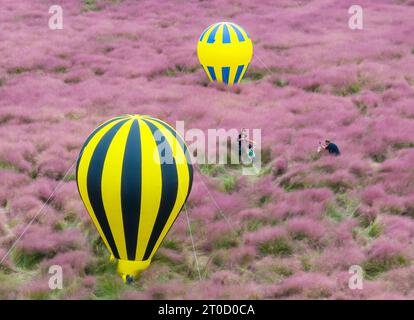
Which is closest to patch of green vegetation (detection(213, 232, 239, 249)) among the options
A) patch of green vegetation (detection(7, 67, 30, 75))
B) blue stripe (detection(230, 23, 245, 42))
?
blue stripe (detection(230, 23, 245, 42))

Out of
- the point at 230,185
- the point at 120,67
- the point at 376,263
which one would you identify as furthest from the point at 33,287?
the point at 120,67

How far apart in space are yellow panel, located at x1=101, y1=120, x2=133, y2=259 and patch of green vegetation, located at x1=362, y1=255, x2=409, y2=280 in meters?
3.94

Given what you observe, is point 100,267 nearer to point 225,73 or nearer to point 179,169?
point 179,169

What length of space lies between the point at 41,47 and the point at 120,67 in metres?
4.17

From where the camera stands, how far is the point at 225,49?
15.3 metres

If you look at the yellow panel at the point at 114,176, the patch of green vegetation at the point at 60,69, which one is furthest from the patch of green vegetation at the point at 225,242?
the patch of green vegetation at the point at 60,69

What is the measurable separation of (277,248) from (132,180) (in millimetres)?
3076

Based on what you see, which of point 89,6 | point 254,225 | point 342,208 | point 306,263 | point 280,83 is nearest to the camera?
point 306,263

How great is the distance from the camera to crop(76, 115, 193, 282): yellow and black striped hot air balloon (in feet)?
22.5

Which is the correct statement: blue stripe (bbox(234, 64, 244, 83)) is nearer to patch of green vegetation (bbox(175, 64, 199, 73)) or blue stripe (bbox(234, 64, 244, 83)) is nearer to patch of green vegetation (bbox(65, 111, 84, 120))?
patch of green vegetation (bbox(175, 64, 199, 73))

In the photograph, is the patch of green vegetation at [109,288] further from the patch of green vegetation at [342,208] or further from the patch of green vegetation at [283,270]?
the patch of green vegetation at [342,208]

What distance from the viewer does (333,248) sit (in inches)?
335

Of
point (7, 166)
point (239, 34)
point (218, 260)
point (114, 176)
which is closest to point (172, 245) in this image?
point (218, 260)

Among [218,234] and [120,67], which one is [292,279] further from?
[120,67]
